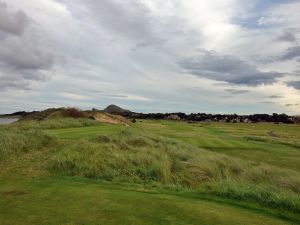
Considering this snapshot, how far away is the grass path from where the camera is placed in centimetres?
859

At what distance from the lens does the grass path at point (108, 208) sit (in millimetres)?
8586

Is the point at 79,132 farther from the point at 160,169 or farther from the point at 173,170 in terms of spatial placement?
the point at 160,169

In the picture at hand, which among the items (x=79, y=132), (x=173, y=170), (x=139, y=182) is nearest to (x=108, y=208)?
(x=139, y=182)

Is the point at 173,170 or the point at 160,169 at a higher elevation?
the point at 160,169

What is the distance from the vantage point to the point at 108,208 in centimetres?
953

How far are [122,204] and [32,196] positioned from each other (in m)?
2.90

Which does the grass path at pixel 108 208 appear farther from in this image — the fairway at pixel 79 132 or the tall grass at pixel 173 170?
the fairway at pixel 79 132

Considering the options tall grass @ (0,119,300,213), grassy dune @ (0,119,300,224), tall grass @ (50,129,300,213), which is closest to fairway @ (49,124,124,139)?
grassy dune @ (0,119,300,224)

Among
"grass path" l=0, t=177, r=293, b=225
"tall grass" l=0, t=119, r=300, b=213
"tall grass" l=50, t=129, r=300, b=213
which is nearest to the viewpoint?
"grass path" l=0, t=177, r=293, b=225

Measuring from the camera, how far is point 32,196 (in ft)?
35.9

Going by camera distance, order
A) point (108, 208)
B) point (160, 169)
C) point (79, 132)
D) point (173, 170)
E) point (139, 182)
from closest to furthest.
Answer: point (108, 208), point (139, 182), point (160, 169), point (173, 170), point (79, 132)

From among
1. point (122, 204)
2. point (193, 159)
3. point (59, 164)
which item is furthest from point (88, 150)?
point (122, 204)

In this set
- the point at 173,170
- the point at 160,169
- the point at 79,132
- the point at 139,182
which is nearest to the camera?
the point at 139,182

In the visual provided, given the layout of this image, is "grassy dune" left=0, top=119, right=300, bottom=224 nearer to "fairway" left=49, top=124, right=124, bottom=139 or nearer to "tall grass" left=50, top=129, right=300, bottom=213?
"tall grass" left=50, top=129, right=300, bottom=213
